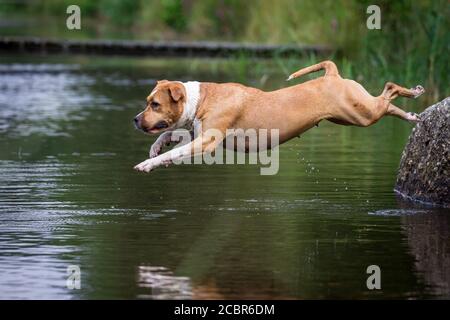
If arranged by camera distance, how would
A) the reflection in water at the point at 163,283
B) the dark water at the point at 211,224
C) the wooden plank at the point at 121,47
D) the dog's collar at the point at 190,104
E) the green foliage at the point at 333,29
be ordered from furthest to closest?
the wooden plank at the point at 121,47
the green foliage at the point at 333,29
the dog's collar at the point at 190,104
the dark water at the point at 211,224
the reflection in water at the point at 163,283

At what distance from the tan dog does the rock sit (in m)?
0.75

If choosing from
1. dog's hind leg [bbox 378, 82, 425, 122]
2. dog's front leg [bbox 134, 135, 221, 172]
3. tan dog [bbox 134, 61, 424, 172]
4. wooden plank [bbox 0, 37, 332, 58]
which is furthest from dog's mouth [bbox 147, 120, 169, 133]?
wooden plank [bbox 0, 37, 332, 58]

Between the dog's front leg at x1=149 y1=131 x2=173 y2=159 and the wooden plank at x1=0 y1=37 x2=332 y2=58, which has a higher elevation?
the wooden plank at x1=0 y1=37 x2=332 y2=58

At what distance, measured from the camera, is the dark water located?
31.9 feet

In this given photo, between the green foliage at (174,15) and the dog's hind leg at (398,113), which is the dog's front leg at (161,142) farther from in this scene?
the green foliage at (174,15)

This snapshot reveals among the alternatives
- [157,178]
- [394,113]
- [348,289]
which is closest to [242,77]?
[157,178]

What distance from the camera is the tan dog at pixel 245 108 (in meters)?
12.6

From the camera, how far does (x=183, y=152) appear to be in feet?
40.6

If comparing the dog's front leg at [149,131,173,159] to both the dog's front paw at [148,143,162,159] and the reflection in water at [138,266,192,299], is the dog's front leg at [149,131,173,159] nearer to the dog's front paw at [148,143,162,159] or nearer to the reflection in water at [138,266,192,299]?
the dog's front paw at [148,143,162,159]

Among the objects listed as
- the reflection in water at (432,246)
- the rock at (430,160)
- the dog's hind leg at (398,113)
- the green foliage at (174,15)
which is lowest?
the reflection in water at (432,246)

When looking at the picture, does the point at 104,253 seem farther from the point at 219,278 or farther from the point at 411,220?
the point at 411,220

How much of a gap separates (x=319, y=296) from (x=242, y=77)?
70.9 ft

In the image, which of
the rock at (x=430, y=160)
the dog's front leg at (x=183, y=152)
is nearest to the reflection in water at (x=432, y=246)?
the rock at (x=430, y=160)

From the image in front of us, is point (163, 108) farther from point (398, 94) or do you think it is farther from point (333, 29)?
point (333, 29)
